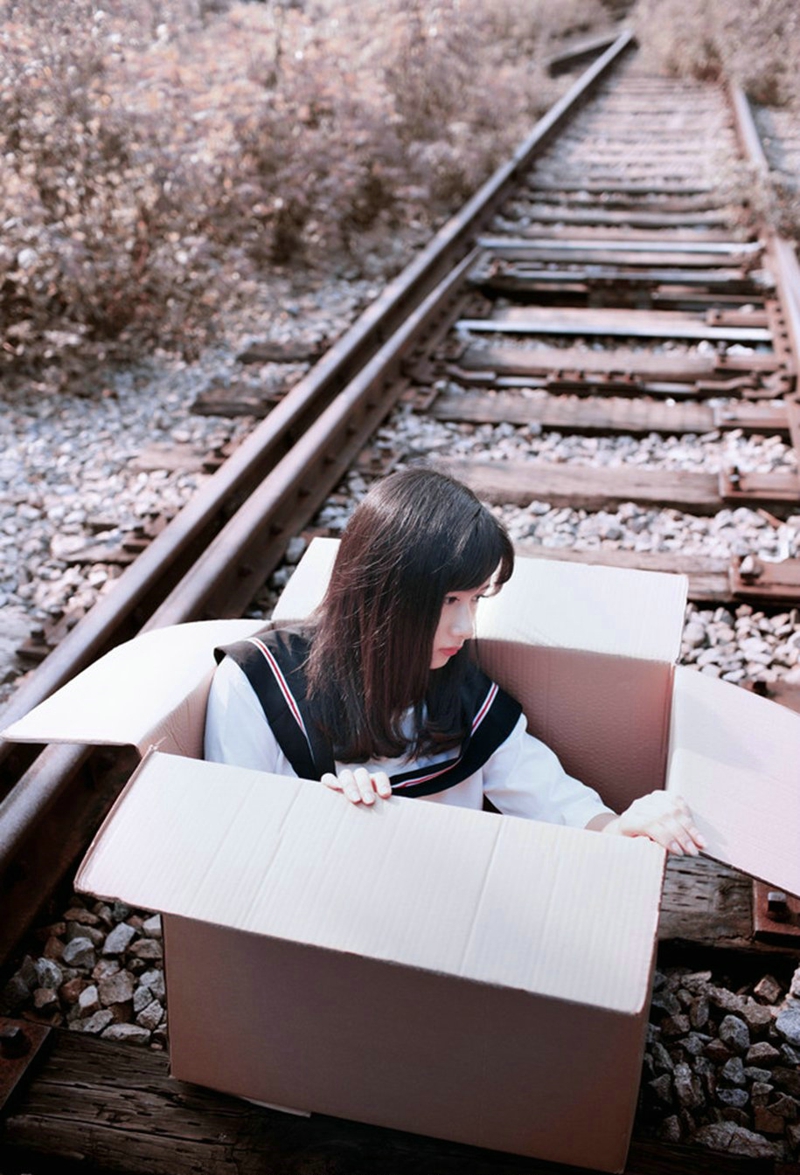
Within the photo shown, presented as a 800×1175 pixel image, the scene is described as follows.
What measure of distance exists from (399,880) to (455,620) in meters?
0.58

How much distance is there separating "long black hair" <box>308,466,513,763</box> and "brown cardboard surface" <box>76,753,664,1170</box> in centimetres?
40

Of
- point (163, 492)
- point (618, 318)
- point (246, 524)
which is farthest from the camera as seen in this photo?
point (618, 318)

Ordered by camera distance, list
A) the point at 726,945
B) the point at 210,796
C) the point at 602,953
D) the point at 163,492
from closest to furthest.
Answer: the point at 602,953, the point at 210,796, the point at 726,945, the point at 163,492

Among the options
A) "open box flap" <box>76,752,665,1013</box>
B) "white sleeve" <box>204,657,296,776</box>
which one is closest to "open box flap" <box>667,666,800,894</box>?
"open box flap" <box>76,752,665,1013</box>

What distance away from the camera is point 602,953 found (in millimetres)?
1272

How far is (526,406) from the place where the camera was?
4.32 metres

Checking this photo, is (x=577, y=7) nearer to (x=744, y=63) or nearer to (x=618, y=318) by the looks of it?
(x=744, y=63)

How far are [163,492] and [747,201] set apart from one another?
539cm

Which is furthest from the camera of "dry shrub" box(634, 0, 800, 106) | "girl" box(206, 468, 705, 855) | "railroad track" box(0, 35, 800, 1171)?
"dry shrub" box(634, 0, 800, 106)

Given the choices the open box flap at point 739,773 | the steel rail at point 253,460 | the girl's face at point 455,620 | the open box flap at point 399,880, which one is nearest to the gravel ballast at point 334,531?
the steel rail at point 253,460

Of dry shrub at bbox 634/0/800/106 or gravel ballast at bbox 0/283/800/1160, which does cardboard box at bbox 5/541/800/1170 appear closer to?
gravel ballast at bbox 0/283/800/1160

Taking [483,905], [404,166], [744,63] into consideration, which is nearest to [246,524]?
[483,905]

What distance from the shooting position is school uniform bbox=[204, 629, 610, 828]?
6.31 feet

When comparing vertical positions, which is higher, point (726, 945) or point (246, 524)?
point (246, 524)
